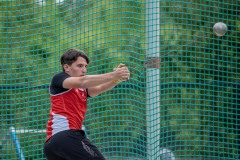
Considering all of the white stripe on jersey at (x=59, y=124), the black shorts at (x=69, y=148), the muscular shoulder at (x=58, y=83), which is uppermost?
the muscular shoulder at (x=58, y=83)

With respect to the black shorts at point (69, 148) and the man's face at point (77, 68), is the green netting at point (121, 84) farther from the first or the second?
the black shorts at point (69, 148)

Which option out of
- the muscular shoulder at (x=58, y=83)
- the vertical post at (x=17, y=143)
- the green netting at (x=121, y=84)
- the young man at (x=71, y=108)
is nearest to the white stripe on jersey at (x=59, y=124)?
the young man at (x=71, y=108)

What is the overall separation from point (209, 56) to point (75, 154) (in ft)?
10.9

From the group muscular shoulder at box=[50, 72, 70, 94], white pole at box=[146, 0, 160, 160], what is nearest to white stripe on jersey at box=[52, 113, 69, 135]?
muscular shoulder at box=[50, 72, 70, 94]

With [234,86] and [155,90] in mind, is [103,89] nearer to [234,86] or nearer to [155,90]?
[155,90]

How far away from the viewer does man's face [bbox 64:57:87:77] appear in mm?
5449

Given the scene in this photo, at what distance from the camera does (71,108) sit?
5340mm

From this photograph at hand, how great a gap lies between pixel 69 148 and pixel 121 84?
99.5 inches

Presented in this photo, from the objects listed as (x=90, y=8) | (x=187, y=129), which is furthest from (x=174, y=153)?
(x=90, y=8)

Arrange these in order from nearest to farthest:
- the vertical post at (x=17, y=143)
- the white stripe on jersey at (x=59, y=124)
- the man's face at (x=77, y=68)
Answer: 1. the white stripe on jersey at (x=59, y=124)
2. the man's face at (x=77, y=68)
3. the vertical post at (x=17, y=143)

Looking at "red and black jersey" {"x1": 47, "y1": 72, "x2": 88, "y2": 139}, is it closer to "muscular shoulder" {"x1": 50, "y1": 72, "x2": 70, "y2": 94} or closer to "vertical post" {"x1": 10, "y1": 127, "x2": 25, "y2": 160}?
"muscular shoulder" {"x1": 50, "y1": 72, "x2": 70, "y2": 94}

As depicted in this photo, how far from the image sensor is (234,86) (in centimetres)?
773

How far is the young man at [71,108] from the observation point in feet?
16.7

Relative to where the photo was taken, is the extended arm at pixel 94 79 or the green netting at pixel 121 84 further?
the green netting at pixel 121 84
